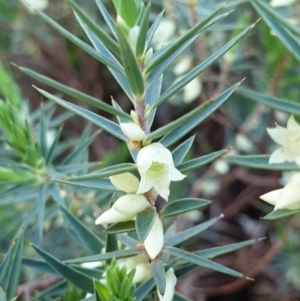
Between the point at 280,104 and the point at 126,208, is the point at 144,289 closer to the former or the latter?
the point at 126,208

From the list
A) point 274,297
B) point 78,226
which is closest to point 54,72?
point 274,297

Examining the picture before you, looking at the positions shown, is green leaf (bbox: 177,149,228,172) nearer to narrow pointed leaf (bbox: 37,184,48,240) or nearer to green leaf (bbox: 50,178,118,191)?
green leaf (bbox: 50,178,118,191)

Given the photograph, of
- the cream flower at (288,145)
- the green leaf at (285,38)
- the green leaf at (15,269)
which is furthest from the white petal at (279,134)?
the green leaf at (15,269)

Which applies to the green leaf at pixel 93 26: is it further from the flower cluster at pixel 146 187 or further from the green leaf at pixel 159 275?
the green leaf at pixel 159 275

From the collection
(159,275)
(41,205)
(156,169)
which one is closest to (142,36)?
(156,169)

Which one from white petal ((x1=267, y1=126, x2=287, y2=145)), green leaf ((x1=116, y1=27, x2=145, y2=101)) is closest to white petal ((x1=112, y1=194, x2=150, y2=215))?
green leaf ((x1=116, y1=27, x2=145, y2=101))

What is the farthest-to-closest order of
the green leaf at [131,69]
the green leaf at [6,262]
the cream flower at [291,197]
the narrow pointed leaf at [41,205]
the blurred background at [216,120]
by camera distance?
1. the blurred background at [216,120]
2. the narrow pointed leaf at [41,205]
3. the green leaf at [6,262]
4. the cream flower at [291,197]
5. the green leaf at [131,69]
